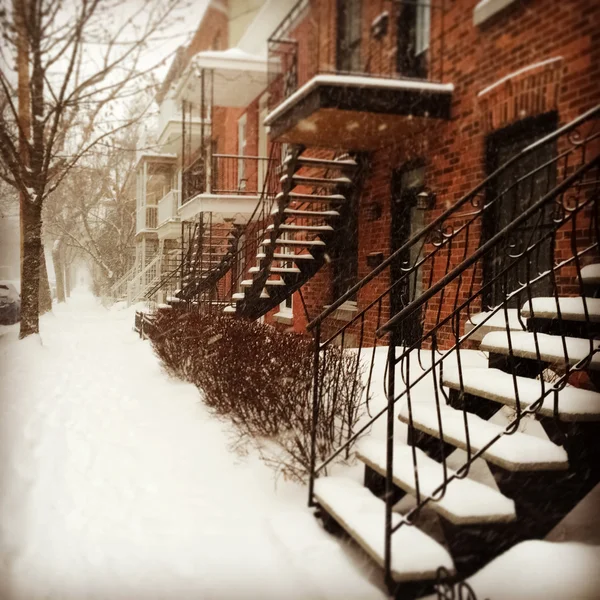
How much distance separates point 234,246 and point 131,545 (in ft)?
10.7

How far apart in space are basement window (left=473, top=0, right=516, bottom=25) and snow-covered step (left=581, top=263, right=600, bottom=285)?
1.57 metres

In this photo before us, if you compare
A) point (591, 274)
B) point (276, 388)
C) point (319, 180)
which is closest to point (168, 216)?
point (276, 388)

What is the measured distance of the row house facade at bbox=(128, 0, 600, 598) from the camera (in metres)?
2.21

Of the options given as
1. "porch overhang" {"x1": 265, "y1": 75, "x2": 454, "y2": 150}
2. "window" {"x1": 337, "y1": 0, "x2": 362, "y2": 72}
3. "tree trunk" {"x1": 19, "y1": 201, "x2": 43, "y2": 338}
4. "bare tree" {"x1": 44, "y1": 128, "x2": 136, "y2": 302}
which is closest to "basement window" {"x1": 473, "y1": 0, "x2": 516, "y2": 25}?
"porch overhang" {"x1": 265, "y1": 75, "x2": 454, "y2": 150}

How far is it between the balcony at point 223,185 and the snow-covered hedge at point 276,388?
3.42 feet

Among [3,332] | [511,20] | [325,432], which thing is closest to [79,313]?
[3,332]

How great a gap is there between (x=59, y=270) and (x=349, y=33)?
3308 millimetres

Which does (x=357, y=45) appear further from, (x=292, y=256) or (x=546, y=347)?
(x=546, y=347)

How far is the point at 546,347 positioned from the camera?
255 cm

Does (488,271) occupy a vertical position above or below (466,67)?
below

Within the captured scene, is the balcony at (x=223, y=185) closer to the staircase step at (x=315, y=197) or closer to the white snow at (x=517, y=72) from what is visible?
the staircase step at (x=315, y=197)

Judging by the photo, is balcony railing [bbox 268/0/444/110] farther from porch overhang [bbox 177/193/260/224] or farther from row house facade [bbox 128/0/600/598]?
porch overhang [bbox 177/193/260/224]

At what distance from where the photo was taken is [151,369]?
19.0 feet

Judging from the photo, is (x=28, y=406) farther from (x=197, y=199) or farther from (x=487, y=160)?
(x=487, y=160)
